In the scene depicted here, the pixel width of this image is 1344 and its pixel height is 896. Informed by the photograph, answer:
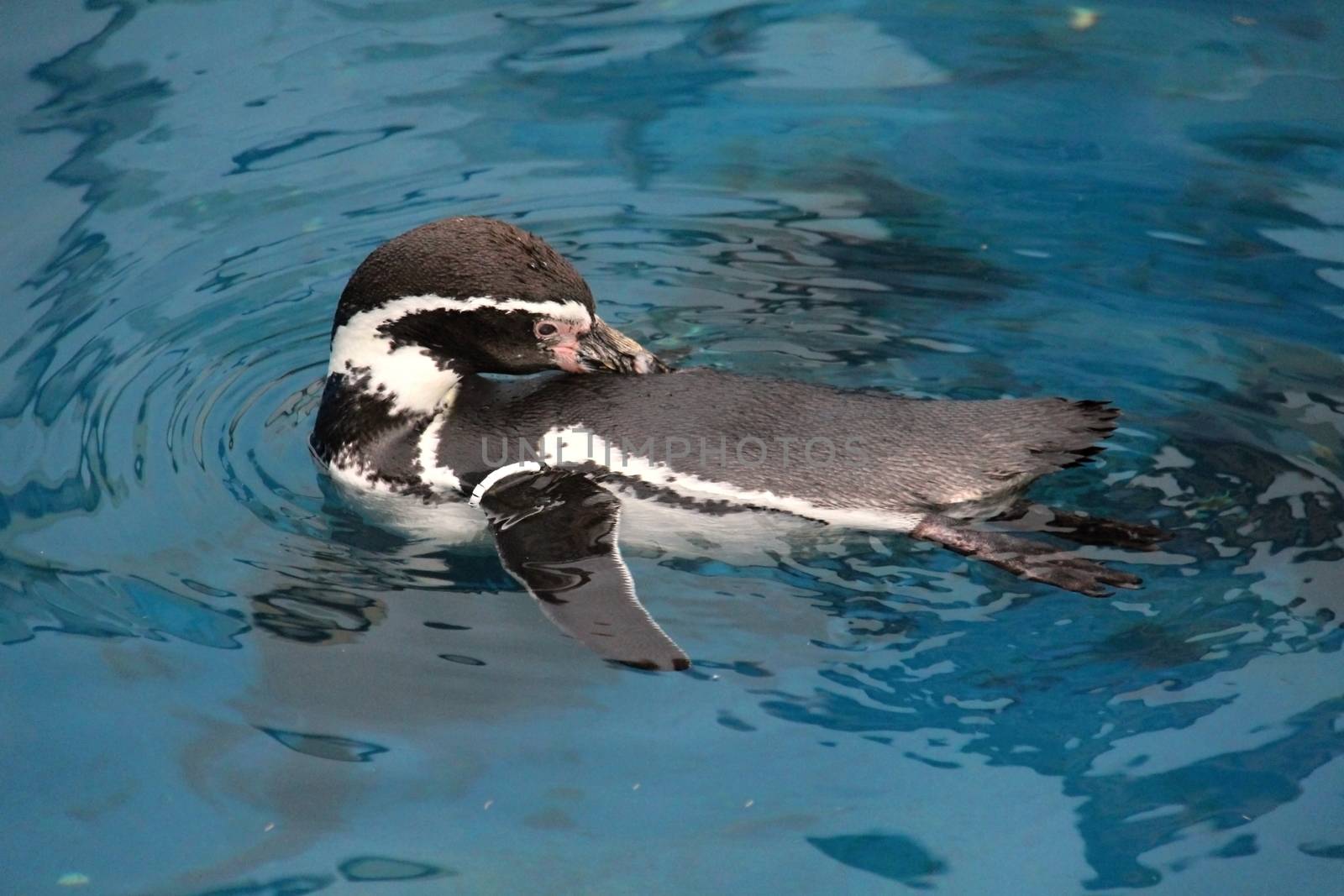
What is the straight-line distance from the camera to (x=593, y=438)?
3178 millimetres

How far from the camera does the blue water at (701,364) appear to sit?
2.64 metres

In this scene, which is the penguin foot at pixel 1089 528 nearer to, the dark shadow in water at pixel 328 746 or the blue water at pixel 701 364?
the blue water at pixel 701 364

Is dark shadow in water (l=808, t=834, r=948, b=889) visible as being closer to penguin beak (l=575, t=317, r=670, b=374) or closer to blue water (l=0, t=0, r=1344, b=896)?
blue water (l=0, t=0, r=1344, b=896)

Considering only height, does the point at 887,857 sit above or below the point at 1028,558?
below

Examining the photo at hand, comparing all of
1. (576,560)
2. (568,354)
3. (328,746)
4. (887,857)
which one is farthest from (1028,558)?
(328,746)

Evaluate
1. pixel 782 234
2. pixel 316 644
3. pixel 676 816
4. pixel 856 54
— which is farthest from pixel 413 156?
pixel 676 816

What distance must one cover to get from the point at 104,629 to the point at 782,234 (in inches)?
91.4

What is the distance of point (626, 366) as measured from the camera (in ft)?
11.0

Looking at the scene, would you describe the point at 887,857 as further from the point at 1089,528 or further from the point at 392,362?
the point at 392,362

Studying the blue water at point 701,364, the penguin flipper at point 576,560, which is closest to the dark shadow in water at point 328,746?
the blue water at point 701,364

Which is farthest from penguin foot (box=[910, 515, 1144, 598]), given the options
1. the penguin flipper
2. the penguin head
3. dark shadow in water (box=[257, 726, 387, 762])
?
dark shadow in water (box=[257, 726, 387, 762])

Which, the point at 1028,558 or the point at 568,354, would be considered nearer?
the point at 1028,558

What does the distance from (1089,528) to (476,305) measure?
1.39 metres

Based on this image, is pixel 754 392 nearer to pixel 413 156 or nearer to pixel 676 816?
pixel 676 816
